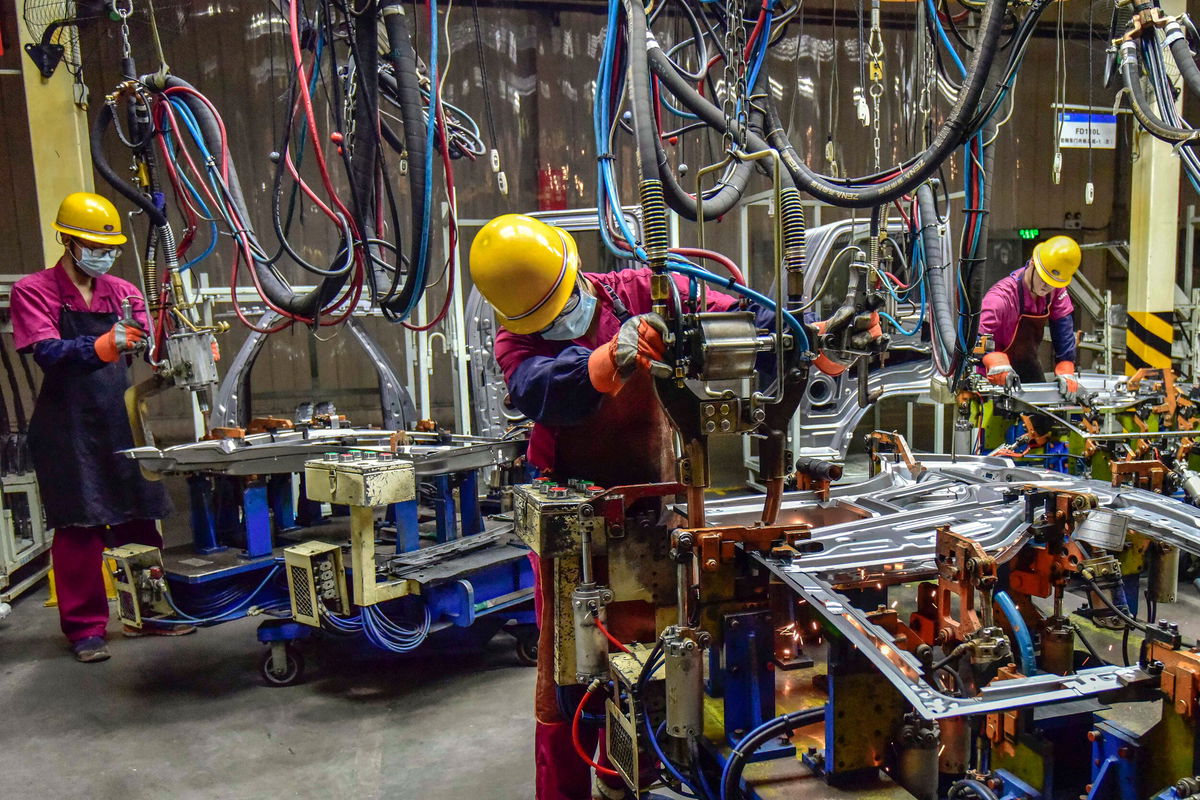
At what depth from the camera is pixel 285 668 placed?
138 inches

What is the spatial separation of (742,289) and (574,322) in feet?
2.15

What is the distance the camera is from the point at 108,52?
7180 mm

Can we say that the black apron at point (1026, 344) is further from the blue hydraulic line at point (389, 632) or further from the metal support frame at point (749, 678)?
the metal support frame at point (749, 678)

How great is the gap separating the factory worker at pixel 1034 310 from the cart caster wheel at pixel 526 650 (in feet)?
11.4

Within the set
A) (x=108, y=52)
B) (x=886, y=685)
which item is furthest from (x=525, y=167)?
(x=886, y=685)

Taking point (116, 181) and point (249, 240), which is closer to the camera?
point (249, 240)

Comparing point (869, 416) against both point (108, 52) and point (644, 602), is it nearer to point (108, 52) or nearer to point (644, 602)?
point (644, 602)

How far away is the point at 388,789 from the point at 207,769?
0.71 meters

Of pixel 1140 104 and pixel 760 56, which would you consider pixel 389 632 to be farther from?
pixel 1140 104


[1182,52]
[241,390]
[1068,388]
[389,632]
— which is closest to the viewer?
[1182,52]

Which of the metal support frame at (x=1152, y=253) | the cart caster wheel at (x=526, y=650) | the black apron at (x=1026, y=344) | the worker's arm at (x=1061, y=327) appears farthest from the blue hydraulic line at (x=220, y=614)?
the metal support frame at (x=1152, y=253)

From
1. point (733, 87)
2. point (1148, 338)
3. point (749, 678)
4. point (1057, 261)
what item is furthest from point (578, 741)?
point (1148, 338)

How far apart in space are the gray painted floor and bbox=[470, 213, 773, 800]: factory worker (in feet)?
2.22

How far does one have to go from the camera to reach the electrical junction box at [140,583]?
10.9ft
